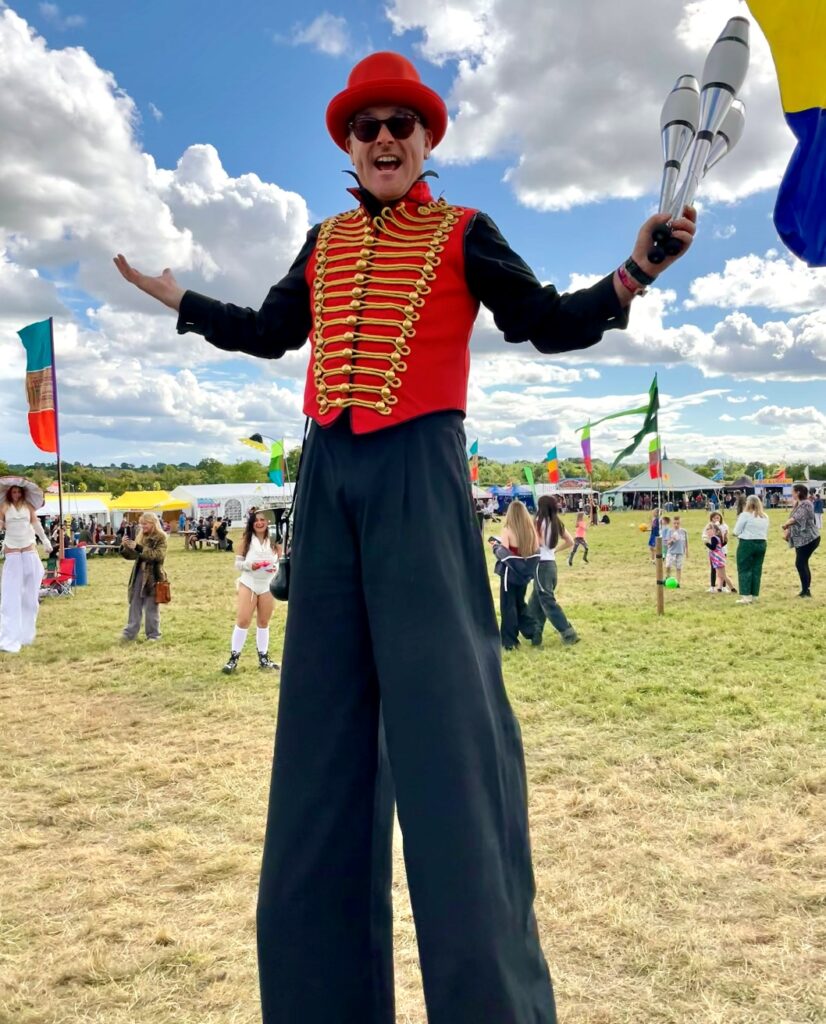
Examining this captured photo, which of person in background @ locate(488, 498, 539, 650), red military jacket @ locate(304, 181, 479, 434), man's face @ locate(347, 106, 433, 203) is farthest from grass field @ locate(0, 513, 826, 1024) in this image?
man's face @ locate(347, 106, 433, 203)

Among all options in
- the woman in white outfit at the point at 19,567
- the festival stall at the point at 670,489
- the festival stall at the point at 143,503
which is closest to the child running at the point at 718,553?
the woman in white outfit at the point at 19,567

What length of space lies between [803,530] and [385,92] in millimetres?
13616

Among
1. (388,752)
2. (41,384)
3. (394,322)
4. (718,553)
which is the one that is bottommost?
(718,553)

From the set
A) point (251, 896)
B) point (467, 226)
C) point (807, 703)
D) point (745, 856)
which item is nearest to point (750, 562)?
point (807, 703)

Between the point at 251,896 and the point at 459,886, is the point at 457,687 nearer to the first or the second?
the point at 459,886

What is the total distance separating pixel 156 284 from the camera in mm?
2607

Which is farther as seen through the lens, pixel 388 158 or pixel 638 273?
pixel 388 158

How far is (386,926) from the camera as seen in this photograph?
2.20 meters

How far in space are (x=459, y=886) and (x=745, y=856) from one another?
2.67 m

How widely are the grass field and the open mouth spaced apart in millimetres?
2767

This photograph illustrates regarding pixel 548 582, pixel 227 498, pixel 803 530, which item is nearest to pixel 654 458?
pixel 803 530

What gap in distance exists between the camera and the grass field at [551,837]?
2873 millimetres

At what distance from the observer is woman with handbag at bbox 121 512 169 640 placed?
36.2 feet

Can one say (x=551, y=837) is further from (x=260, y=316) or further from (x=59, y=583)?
(x=59, y=583)
